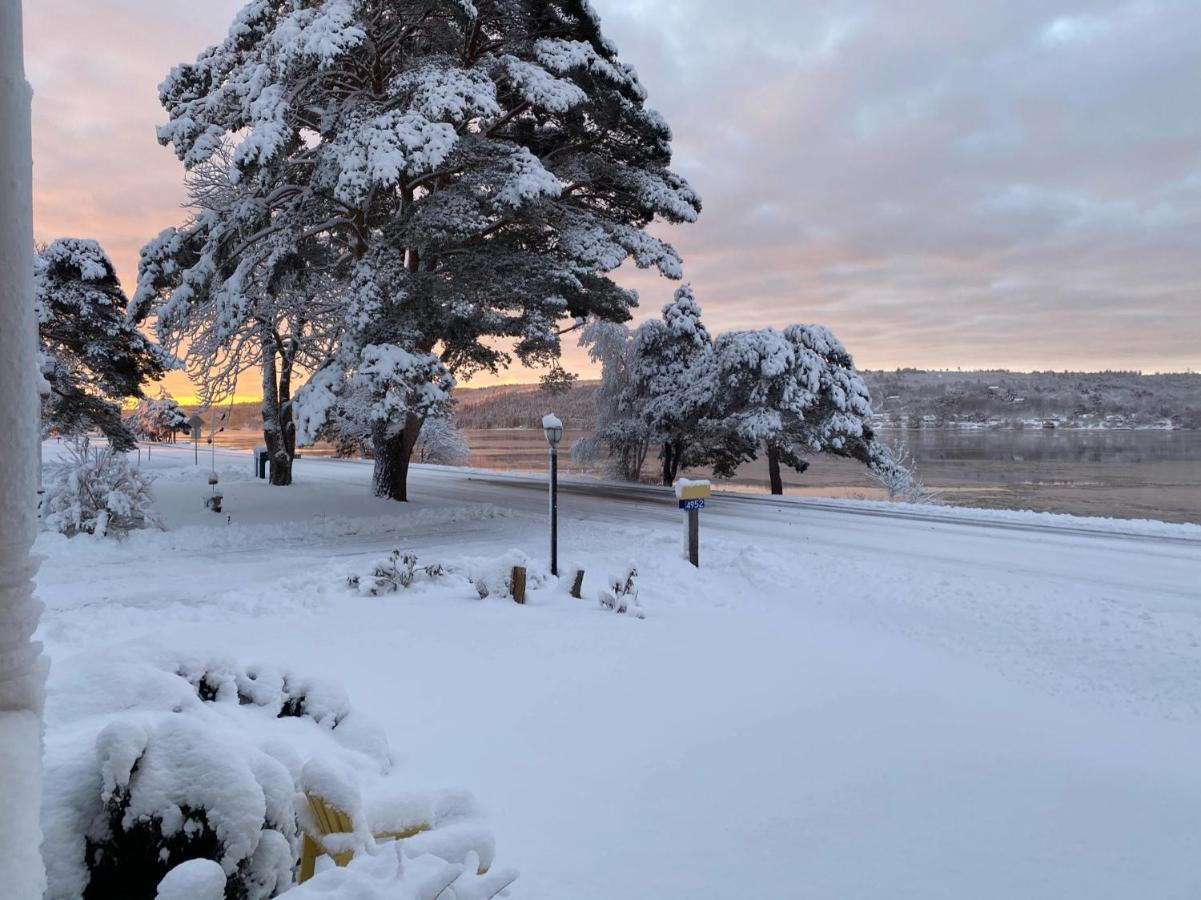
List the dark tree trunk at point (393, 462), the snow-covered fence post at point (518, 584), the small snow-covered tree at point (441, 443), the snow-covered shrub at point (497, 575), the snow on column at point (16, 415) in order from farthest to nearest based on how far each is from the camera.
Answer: the small snow-covered tree at point (441, 443), the dark tree trunk at point (393, 462), the snow-covered shrub at point (497, 575), the snow-covered fence post at point (518, 584), the snow on column at point (16, 415)

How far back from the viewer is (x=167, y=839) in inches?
81.9

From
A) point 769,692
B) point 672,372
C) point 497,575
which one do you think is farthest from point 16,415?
point 672,372

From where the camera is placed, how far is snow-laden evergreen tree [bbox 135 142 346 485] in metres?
13.2

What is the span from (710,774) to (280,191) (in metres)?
13.0

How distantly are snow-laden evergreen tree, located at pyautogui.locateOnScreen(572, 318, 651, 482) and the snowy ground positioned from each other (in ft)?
49.8

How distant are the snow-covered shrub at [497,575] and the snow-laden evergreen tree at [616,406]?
1783cm

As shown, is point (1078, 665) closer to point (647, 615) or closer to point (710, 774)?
point (647, 615)

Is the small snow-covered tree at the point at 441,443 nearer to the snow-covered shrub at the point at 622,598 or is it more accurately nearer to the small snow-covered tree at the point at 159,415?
the small snow-covered tree at the point at 159,415

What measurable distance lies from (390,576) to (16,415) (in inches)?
260

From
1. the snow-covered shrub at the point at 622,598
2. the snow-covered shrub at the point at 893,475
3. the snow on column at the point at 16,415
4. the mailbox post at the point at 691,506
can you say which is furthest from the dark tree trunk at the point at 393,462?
the snow-covered shrub at the point at 893,475

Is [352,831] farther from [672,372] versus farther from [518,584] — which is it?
[672,372]

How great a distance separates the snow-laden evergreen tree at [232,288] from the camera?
43.4 feet

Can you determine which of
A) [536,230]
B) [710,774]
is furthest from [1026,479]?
[710,774]

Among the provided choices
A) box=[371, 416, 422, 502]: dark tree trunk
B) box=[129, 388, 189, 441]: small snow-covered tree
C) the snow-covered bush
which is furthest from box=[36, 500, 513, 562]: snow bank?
box=[129, 388, 189, 441]: small snow-covered tree
